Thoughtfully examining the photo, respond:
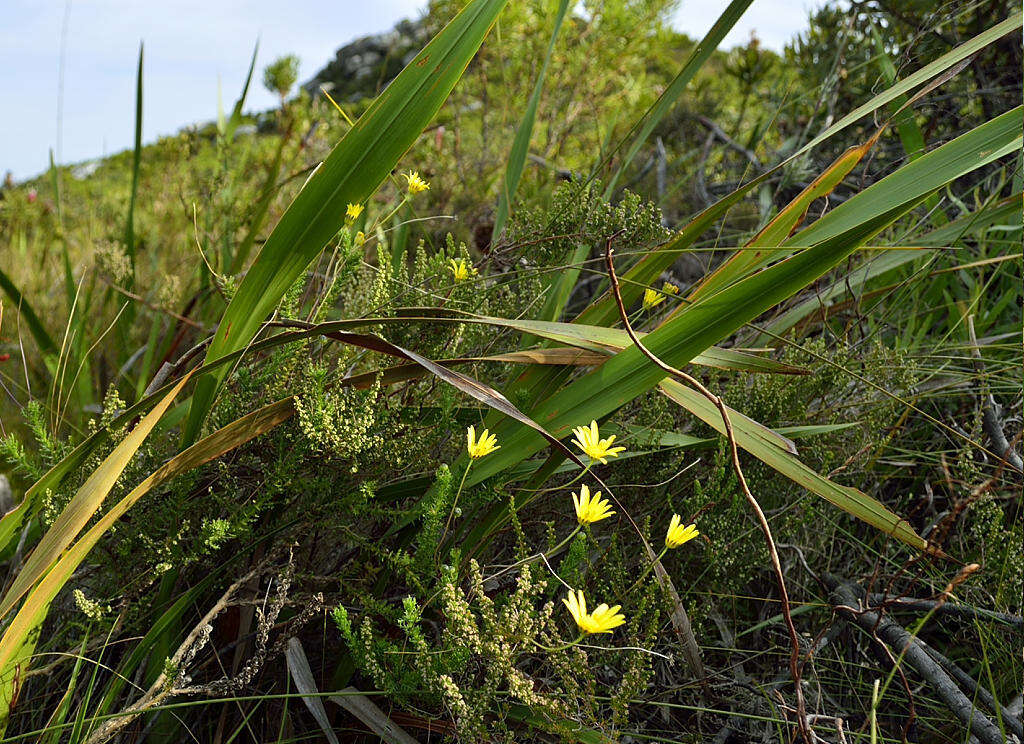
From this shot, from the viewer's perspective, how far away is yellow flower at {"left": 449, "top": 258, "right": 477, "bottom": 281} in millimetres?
1248

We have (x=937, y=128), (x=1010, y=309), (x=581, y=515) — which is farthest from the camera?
(x=937, y=128)

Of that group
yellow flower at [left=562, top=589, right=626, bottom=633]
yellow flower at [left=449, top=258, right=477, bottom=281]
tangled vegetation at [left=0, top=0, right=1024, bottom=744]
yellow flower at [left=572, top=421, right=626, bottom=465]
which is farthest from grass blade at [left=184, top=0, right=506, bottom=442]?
yellow flower at [left=562, top=589, right=626, bottom=633]

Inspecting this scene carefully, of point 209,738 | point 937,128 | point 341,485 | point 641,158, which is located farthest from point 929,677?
point 641,158

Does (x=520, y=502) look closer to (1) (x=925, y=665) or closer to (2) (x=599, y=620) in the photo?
(2) (x=599, y=620)

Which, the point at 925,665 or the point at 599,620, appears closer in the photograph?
the point at 599,620

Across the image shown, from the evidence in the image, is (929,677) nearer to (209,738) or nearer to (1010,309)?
(209,738)

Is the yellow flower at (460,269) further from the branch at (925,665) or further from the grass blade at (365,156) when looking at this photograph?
the branch at (925,665)

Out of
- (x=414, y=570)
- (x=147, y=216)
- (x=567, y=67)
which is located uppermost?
(x=147, y=216)

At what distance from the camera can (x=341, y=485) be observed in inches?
48.3

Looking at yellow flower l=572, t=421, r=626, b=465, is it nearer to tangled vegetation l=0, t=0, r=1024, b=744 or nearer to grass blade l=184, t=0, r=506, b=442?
tangled vegetation l=0, t=0, r=1024, b=744

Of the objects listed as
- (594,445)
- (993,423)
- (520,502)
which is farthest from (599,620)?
(993,423)

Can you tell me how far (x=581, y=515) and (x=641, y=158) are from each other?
124 inches

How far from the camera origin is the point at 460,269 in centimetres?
126

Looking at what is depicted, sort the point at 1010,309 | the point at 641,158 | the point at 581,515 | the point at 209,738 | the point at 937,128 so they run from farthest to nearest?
the point at 641,158
the point at 937,128
the point at 1010,309
the point at 209,738
the point at 581,515
